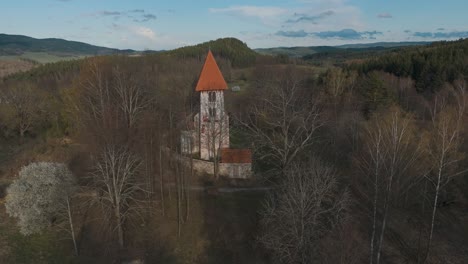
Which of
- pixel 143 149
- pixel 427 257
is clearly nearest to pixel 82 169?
pixel 143 149

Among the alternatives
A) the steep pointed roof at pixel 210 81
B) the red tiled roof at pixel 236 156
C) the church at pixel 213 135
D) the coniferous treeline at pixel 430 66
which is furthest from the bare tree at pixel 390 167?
the coniferous treeline at pixel 430 66

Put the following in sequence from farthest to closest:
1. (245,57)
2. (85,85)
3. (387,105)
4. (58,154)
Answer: (245,57)
(387,105)
(85,85)
(58,154)

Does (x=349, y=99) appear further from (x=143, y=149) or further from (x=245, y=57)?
(x=245, y=57)

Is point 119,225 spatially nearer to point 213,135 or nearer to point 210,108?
point 213,135

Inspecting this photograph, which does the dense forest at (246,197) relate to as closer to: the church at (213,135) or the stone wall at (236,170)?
the stone wall at (236,170)

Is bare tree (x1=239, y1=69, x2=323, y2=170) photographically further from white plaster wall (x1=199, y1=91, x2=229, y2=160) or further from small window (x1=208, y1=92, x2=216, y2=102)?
small window (x1=208, y1=92, x2=216, y2=102)

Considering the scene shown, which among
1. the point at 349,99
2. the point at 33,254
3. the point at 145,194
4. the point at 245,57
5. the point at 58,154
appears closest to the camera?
the point at 33,254
